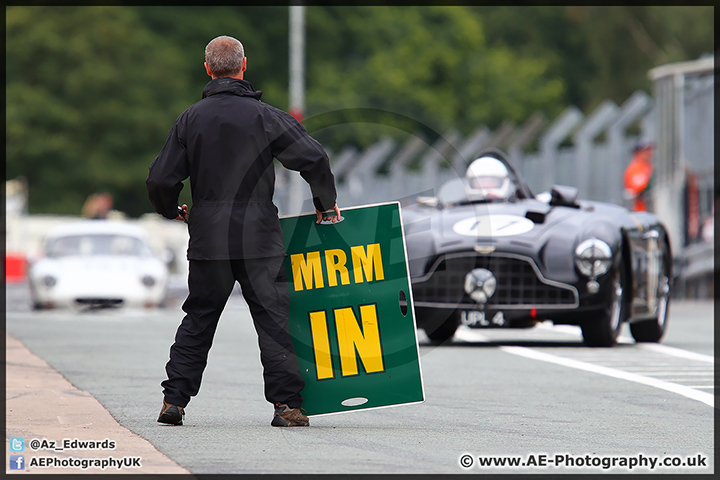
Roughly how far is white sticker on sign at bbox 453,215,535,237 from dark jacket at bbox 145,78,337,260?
4.72 m

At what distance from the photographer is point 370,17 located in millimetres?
55156

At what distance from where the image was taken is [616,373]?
9.38 m

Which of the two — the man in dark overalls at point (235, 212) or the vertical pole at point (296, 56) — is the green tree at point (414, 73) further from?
the man in dark overalls at point (235, 212)

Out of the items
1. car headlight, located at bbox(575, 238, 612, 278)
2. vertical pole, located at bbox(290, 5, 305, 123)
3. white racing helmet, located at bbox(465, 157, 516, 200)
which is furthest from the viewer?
vertical pole, located at bbox(290, 5, 305, 123)

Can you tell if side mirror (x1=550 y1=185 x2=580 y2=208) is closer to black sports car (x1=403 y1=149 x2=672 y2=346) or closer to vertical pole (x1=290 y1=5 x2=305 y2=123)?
black sports car (x1=403 y1=149 x2=672 y2=346)

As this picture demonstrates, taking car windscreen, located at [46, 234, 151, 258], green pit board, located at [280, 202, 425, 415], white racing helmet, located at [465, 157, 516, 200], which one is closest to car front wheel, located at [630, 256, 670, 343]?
white racing helmet, located at [465, 157, 516, 200]

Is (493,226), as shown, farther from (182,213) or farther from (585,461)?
(585,461)

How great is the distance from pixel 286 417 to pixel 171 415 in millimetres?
519

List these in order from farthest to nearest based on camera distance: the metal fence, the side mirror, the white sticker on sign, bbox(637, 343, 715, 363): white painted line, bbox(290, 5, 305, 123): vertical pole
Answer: bbox(290, 5, 305, 123): vertical pole, the metal fence, the side mirror, the white sticker on sign, bbox(637, 343, 715, 363): white painted line

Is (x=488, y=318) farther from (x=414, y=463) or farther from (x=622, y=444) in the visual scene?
(x=414, y=463)

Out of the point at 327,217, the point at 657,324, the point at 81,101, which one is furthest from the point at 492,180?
the point at 81,101

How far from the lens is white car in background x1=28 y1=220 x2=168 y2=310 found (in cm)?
1800

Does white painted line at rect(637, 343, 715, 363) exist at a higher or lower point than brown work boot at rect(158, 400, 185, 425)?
lower

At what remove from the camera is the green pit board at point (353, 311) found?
6707mm
